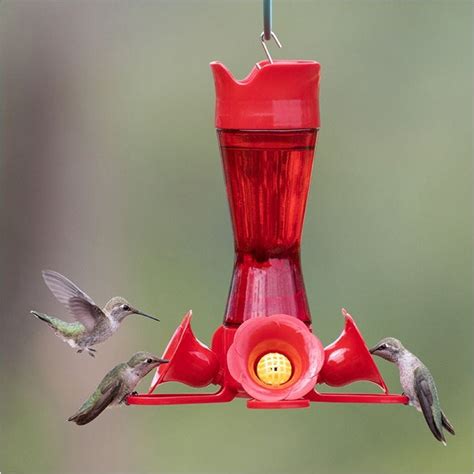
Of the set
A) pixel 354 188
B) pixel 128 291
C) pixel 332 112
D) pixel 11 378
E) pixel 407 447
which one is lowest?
pixel 407 447

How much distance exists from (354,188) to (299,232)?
3.96 meters

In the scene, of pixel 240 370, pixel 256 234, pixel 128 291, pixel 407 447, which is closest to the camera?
pixel 240 370

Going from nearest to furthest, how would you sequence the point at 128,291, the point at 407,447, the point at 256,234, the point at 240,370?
the point at 240,370, the point at 256,234, the point at 128,291, the point at 407,447

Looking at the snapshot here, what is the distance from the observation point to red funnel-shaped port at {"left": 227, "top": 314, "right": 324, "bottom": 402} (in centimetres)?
379

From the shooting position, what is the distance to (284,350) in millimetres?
3918

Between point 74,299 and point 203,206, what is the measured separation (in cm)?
349

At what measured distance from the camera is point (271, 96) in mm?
3846

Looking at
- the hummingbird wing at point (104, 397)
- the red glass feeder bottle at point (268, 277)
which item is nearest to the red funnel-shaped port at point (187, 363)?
the red glass feeder bottle at point (268, 277)

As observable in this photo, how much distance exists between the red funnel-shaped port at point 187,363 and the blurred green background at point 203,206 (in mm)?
3706

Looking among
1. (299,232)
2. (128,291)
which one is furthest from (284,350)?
(128,291)

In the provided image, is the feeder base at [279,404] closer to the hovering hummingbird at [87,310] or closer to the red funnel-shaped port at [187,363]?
the red funnel-shaped port at [187,363]

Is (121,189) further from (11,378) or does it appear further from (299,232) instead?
(299,232)

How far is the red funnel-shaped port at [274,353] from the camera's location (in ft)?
12.4

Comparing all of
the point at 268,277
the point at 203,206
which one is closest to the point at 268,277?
the point at 268,277
